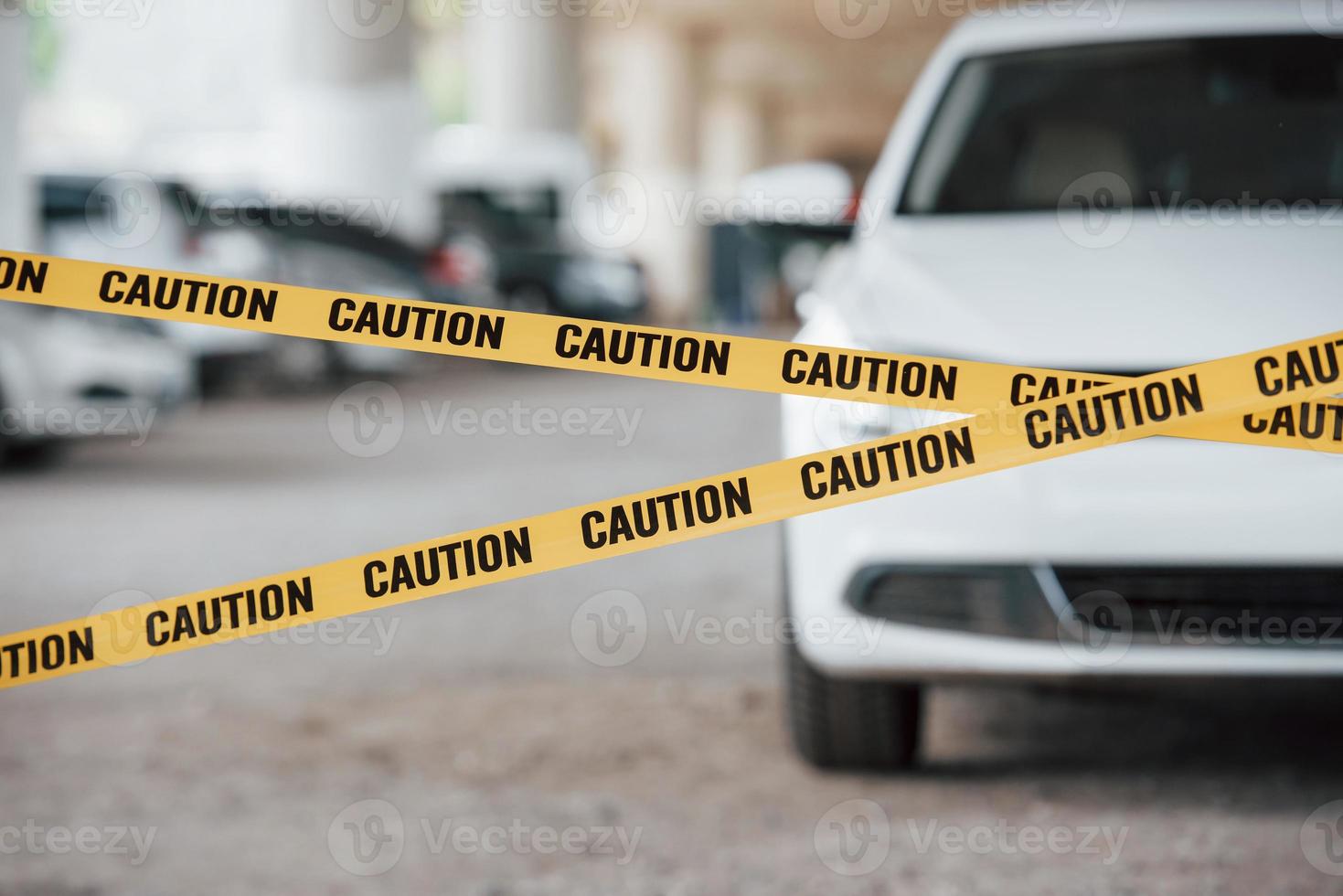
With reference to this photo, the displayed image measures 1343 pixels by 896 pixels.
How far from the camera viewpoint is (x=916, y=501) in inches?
132

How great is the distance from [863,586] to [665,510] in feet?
3.67

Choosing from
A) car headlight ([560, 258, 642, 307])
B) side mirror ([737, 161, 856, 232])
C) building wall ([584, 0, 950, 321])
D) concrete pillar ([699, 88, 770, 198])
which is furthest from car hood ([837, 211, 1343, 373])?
concrete pillar ([699, 88, 770, 198])

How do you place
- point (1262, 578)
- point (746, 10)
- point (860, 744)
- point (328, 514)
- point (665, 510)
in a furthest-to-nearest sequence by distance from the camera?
point (746, 10) → point (328, 514) → point (860, 744) → point (1262, 578) → point (665, 510)

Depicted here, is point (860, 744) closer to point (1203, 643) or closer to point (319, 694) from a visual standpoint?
point (1203, 643)

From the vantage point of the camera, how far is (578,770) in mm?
3938

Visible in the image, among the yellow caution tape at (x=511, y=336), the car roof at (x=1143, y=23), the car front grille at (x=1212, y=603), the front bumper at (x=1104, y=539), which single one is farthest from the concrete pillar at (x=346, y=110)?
the yellow caution tape at (x=511, y=336)

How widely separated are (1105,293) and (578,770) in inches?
62.4

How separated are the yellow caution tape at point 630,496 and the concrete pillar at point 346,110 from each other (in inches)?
668

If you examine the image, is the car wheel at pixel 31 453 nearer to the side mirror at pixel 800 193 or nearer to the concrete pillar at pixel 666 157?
the side mirror at pixel 800 193

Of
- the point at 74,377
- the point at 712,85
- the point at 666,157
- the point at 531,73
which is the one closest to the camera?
the point at 74,377

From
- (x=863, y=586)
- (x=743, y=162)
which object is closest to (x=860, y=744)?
(x=863, y=586)

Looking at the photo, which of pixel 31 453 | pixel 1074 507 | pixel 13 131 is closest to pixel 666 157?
pixel 13 131

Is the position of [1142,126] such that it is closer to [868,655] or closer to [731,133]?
[868,655]

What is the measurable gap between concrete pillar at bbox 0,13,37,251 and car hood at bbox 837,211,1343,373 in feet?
27.2
